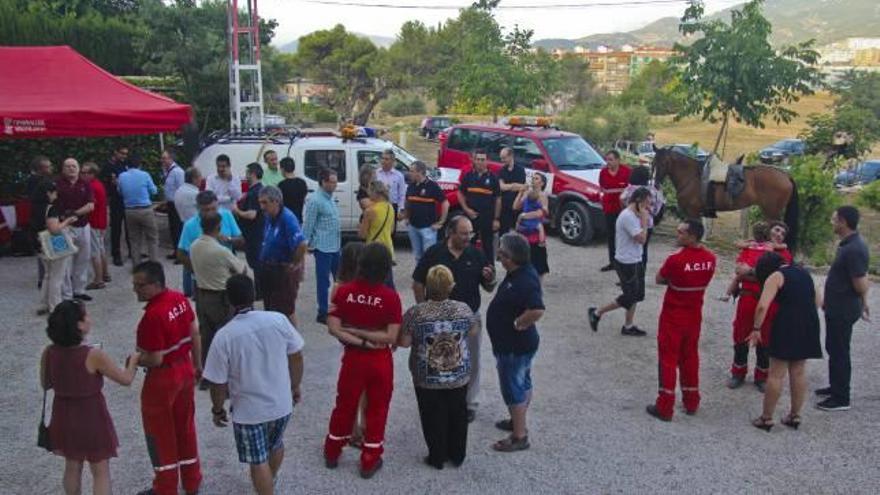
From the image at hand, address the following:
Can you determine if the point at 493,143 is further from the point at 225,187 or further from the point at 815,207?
the point at 225,187

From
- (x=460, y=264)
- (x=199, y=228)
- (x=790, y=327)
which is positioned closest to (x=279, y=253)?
(x=199, y=228)

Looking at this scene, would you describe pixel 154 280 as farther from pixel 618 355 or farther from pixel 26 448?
pixel 618 355

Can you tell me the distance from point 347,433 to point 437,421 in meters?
0.61

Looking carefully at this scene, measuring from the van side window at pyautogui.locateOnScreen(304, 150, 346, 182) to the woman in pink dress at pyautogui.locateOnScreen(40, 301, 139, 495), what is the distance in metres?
7.66

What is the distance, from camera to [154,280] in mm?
4461

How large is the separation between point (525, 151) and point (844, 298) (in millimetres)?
7495

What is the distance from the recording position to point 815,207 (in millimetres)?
11555

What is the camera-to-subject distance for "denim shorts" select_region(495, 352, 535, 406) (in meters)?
5.29

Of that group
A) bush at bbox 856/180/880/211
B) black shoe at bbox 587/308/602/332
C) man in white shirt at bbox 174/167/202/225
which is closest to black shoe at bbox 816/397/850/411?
black shoe at bbox 587/308/602/332

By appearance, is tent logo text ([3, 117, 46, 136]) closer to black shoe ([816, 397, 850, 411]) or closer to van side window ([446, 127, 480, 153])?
van side window ([446, 127, 480, 153])

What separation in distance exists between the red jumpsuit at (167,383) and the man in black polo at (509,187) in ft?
20.0

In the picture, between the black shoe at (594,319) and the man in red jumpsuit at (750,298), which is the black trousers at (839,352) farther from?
the black shoe at (594,319)

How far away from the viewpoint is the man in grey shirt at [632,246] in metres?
7.79

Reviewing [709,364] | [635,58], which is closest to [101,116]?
[709,364]
